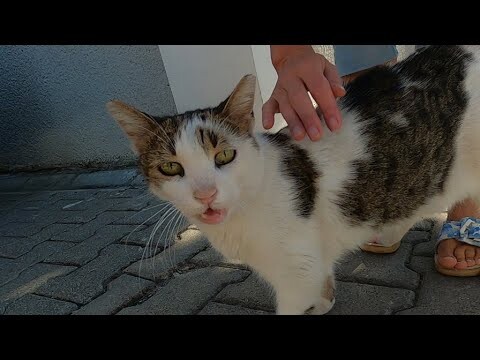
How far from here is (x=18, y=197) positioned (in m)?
4.29

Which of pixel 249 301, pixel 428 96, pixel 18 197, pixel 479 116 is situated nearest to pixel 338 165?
pixel 428 96

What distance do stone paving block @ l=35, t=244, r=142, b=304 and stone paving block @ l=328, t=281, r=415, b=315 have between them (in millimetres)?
1146

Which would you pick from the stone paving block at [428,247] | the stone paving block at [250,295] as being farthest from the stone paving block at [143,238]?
the stone paving block at [428,247]

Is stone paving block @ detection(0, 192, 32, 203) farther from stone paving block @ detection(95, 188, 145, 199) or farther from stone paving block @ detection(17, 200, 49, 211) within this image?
stone paving block @ detection(95, 188, 145, 199)

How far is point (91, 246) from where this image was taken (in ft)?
8.78

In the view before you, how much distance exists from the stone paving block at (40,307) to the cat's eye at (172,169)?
972mm

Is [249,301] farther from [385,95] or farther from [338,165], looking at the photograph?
[385,95]

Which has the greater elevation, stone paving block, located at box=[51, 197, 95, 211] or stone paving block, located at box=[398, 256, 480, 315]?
stone paving block, located at box=[51, 197, 95, 211]

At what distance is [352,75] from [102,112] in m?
2.93

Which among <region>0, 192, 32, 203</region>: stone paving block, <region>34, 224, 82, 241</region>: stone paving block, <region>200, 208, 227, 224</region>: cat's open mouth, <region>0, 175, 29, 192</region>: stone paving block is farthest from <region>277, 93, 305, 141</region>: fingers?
<region>0, 175, 29, 192</region>: stone paving block

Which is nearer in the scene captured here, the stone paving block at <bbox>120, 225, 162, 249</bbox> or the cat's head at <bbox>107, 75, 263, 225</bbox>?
the cat's head at <bbox>107, 75, 263, 225</bbox>

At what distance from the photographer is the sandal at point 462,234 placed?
1730 mm

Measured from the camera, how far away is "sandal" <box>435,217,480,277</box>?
1730 mm

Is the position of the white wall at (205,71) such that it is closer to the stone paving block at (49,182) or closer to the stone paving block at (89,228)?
the stone paving block at (89,228)
